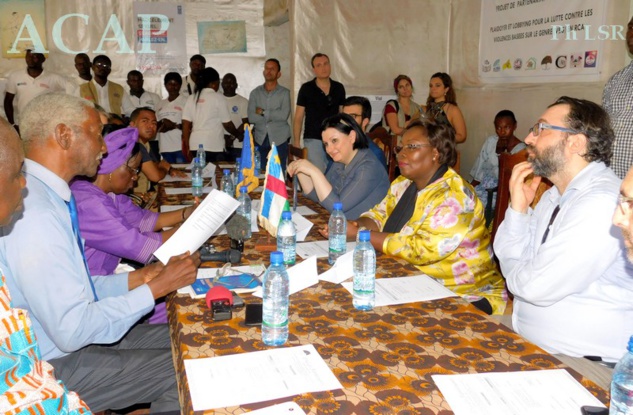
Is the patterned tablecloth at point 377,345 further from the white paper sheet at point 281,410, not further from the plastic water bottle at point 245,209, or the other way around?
the plastic water bottle at point 245,209

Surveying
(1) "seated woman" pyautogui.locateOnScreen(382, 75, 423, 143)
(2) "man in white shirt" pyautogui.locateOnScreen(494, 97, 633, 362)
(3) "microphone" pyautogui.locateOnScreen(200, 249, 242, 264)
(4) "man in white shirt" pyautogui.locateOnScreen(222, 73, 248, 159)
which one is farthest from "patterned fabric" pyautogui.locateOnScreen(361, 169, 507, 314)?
(4) "man in white shirt" pyautogui.locateOnScreen(222, 73, 248, 159)

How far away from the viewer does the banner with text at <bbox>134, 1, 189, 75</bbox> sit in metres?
7.58

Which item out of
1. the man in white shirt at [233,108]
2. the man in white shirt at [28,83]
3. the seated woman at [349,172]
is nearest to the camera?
the seated woman at [349,172]

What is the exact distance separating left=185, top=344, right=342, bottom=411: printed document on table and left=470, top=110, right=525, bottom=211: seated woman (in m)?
3.97

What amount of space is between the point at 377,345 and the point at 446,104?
474 cm

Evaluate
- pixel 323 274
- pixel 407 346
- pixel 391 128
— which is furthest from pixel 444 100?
pixel 407 346

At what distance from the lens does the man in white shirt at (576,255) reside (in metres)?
1.67

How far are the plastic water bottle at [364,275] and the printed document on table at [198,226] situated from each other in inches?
22.1

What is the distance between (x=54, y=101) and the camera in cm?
187

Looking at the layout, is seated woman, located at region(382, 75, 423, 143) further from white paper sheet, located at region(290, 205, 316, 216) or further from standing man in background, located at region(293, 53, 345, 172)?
white paper sheet, located at region(290, 205, 316, 216)

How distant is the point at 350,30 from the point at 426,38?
948mm

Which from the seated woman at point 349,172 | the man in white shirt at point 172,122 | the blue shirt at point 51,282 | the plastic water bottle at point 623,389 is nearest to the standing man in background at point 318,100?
the man in white shirt at point 172,122

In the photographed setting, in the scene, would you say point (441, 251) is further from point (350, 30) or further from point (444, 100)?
point (350, 30)

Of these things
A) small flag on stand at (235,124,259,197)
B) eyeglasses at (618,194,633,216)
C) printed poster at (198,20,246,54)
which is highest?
printed poster at (198,20,246,54)
